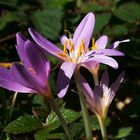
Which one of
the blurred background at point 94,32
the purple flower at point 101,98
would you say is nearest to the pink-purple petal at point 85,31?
the purple flower at point 101,98

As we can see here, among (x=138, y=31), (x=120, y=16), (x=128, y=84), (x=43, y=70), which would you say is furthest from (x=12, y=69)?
(x=138, y=31)

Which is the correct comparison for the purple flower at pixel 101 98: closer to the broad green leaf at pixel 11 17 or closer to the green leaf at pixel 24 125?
the green leaf at pixel 24 125

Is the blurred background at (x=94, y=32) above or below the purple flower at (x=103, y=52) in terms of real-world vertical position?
below

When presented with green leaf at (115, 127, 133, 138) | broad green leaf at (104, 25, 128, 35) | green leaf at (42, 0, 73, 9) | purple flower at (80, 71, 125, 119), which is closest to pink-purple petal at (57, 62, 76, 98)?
purple flower at (80, 71, 125, 119)

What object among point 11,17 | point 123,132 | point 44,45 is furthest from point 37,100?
point 44,45

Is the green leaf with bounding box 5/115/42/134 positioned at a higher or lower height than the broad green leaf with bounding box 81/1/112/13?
higher

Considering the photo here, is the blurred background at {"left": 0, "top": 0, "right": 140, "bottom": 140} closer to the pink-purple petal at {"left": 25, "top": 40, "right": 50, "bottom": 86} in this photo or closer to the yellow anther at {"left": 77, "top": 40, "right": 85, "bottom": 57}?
the yellow anther at {"left": 77, "top": 40, "right": 85, "bottom": 57}
